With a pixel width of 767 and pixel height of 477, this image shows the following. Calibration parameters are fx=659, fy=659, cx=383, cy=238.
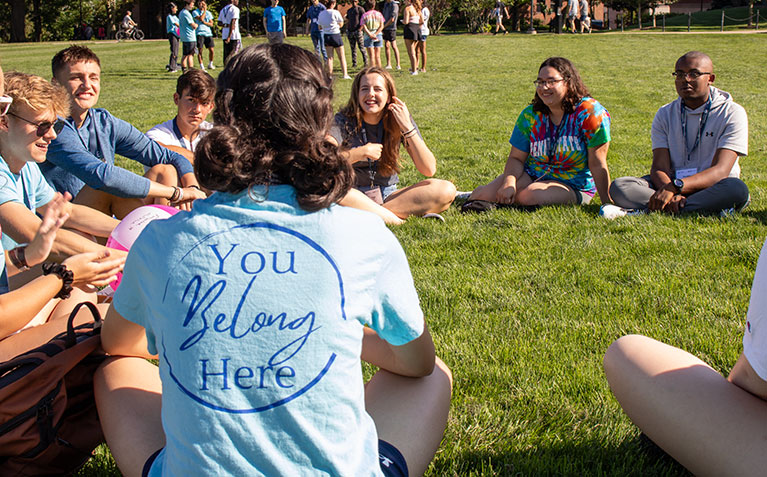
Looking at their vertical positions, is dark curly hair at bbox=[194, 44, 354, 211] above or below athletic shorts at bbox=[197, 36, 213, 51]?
below

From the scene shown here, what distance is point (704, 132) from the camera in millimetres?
5539

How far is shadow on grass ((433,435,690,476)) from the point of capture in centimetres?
240

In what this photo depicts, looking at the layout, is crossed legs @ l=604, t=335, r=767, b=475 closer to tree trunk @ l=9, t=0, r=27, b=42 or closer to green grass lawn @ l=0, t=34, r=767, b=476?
green grass lawn @ l=0, t=34, r=767, b=476

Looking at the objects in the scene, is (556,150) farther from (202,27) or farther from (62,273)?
(202,27)

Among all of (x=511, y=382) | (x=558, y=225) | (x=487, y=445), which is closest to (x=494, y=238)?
(x=558, y=225)

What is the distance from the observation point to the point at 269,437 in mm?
1501

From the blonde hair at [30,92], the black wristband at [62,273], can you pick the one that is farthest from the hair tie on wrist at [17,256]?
the blonde hair at [30,92]

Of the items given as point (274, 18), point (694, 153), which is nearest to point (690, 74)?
point (694, 153)

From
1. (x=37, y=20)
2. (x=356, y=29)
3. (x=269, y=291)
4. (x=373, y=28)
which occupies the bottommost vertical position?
(x=269, y=291)

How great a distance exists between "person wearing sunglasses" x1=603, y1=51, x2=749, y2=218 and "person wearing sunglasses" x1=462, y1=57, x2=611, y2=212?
354 millimetres

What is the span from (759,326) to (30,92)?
126 inches

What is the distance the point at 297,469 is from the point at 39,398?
1001 millimetres

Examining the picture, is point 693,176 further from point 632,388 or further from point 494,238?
point 632,388

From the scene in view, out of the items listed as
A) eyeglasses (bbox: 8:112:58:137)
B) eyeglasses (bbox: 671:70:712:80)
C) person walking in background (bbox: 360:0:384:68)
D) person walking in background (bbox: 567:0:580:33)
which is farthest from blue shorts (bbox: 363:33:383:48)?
person walking in background (bbox: 567:0:580:33)
